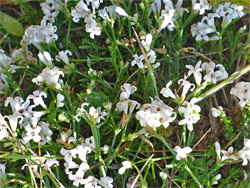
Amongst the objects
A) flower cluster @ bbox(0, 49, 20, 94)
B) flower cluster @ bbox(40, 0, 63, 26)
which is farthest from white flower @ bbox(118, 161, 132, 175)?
flower cluster @ bbox(40, 0, 63, 26)

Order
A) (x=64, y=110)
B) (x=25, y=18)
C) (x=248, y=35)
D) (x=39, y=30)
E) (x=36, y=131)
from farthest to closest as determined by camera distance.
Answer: (x=25, y=18), (x=248, y=35), (x=39, y=30), (x=64, y=110), (x=36, y=131)

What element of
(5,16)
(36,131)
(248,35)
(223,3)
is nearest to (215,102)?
(248,35)

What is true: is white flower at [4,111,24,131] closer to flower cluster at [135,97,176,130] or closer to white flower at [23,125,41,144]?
white flower at [23,125,41,144]

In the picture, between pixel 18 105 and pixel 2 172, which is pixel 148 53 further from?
pixel 2 172

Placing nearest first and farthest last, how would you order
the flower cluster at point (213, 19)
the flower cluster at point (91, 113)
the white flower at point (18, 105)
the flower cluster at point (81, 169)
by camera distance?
the flower cluster at point (91, 113)
the flower cluster at point (81, 169)
the white flower at point (18, 105)
the flower cluster at point (213, 19)

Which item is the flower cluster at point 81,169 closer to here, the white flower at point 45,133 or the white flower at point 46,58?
the white flower at point 45,133

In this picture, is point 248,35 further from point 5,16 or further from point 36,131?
point 5,16

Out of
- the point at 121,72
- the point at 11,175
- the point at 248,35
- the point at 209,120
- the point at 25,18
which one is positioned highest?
the point at 25,18

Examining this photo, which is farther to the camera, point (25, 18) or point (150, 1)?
point (25, 18)

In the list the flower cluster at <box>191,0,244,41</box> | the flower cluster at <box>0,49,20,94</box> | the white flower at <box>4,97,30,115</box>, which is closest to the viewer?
the white flower at <box>4,97,30,115</box>

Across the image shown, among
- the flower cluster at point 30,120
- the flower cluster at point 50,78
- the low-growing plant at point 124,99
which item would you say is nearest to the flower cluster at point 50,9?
the low-growing plant at point 124,99

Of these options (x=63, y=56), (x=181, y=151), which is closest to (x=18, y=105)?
(x=63, y=56)
